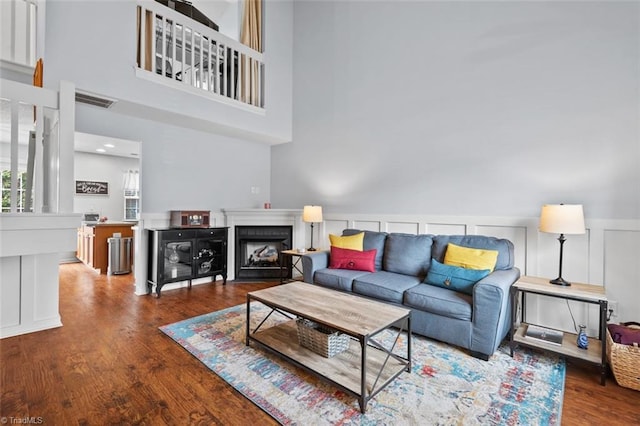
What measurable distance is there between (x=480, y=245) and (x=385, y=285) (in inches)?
39.1

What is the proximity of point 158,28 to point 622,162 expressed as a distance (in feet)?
16.7

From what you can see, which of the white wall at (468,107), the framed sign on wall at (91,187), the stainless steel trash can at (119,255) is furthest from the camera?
the framed sign on wall at (91,187)

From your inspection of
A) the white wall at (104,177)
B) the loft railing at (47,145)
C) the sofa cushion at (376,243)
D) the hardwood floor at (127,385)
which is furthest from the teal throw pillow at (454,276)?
the white wall at (104,177)

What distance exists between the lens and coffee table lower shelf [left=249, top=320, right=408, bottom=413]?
69.4 inches

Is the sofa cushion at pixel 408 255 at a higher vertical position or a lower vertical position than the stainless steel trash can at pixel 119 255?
higher

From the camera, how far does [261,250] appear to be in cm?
473

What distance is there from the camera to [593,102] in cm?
255

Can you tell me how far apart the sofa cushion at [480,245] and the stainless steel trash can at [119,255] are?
5.04 meters

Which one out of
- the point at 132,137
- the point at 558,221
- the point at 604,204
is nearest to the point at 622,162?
the point at 604,204

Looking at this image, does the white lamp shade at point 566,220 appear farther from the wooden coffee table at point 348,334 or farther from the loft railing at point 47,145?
the loft railing at point 47,145

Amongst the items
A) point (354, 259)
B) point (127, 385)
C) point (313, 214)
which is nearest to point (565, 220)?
point (354, 259)

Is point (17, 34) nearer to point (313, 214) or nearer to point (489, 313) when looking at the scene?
point (313, 214)

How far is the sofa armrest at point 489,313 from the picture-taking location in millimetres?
2186

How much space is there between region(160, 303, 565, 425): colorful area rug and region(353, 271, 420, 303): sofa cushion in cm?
44
